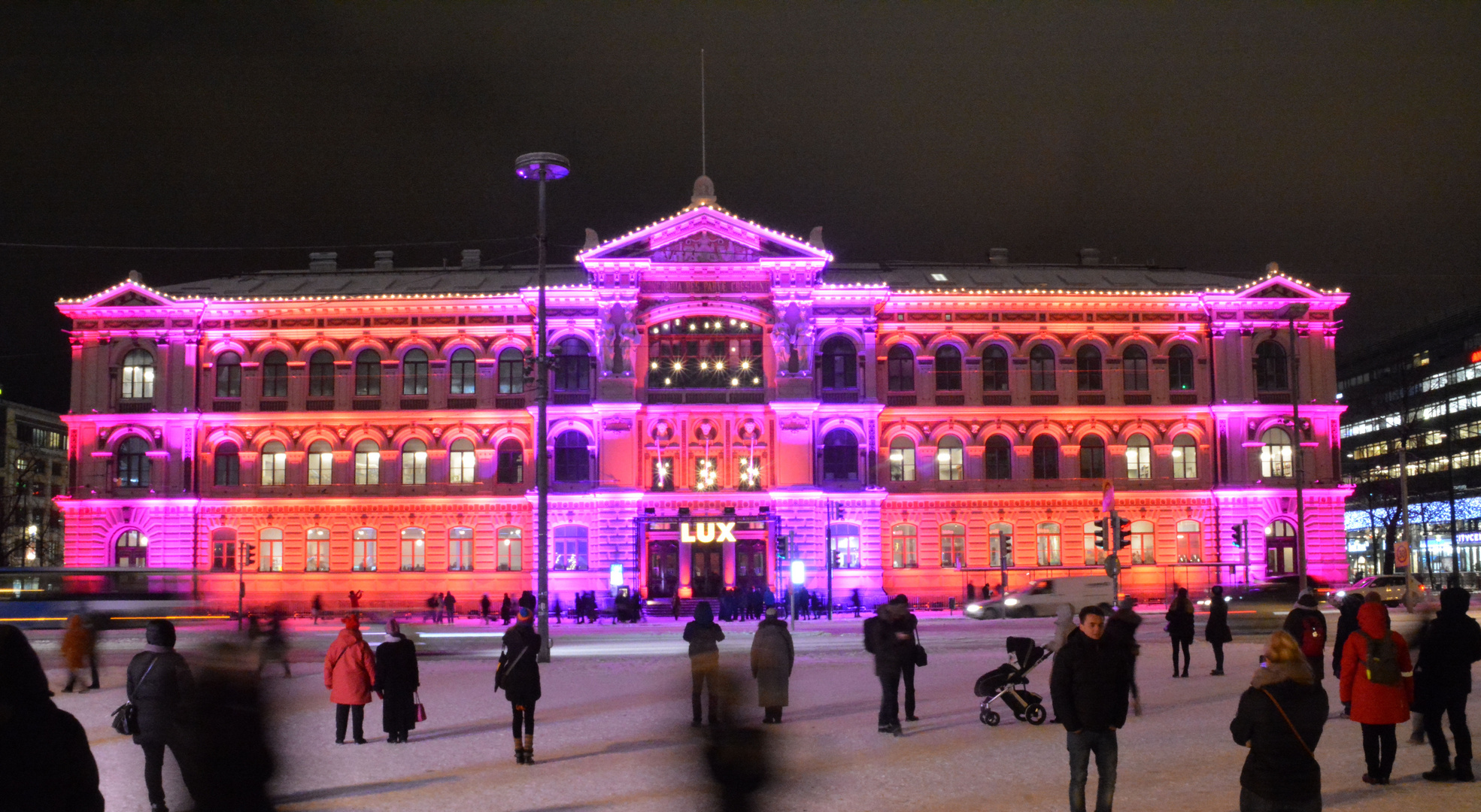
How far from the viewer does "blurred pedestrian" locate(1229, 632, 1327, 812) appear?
8555 millimetres

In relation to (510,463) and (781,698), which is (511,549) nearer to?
(510,463)

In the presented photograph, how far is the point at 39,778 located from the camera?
6172mm

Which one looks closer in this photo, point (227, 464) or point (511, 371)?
point (511, 371)

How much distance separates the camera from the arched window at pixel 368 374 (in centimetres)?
6197

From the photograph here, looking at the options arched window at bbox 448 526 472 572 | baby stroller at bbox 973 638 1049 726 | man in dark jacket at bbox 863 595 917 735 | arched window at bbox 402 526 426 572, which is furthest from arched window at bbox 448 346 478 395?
baby stroller at bbox 973 638 1049 726

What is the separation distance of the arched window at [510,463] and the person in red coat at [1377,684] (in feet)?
A: 163

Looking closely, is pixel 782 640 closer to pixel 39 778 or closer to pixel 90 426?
pixel 39 778

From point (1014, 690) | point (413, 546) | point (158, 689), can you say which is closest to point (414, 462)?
point (413, 546)

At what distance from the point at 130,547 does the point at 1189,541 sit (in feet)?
160

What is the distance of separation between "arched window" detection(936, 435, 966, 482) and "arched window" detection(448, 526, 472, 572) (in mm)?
21695

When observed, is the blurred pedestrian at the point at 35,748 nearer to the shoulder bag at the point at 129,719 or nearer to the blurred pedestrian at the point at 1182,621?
the shoulder bag at the point at 129,719

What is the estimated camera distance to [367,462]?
203 feet

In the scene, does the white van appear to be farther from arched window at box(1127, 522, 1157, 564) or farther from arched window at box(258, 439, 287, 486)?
arched window at box(258, 439, 287, 486)

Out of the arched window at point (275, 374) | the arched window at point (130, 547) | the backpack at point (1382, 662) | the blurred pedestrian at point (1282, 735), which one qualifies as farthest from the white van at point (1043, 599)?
the blurred pedestrian at point (1282, 735)
